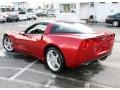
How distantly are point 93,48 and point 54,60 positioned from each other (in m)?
1.17

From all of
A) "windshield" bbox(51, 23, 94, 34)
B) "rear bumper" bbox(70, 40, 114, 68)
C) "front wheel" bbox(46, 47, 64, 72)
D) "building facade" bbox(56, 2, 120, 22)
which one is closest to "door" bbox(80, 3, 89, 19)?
"building facade" bbox(56, 2, 120, 22)

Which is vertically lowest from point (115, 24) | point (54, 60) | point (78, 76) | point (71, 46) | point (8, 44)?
point (78, 76)

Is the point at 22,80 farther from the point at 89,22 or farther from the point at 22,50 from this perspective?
the point at 89,22

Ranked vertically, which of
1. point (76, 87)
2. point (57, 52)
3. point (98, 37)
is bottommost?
point (76, 87)

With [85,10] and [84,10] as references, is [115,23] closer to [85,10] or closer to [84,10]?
[85,10]

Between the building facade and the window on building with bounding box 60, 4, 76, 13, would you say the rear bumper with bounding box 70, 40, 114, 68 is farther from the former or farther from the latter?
the window on building with bounding box 60, 4, 76, 13

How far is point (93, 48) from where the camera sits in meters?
6.25

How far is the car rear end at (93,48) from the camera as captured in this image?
6059 millimetres

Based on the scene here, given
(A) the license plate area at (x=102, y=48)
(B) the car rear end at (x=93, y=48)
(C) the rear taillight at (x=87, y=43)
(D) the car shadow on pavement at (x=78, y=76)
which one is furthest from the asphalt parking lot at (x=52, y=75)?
(C) the rear taillight at (x=87, y=43)

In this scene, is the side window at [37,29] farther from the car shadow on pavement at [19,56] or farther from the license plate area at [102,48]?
the license plate area at [102,48]

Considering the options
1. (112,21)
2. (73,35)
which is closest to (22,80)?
(73,35)

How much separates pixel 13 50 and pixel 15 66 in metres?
1.62

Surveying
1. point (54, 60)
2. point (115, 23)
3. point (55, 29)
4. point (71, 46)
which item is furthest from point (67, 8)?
point (71, 46)

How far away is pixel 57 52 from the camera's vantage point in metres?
6.52
